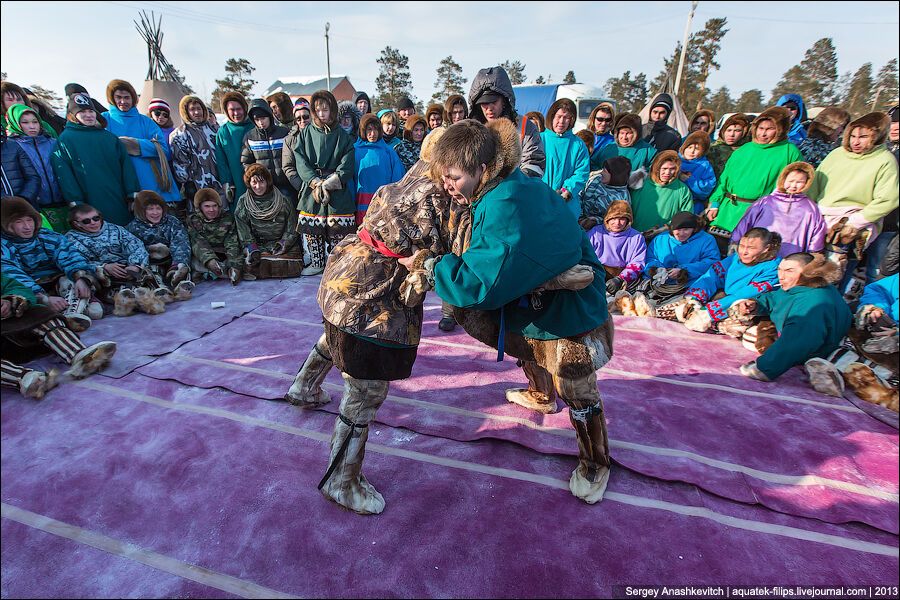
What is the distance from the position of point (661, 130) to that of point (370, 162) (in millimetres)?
3637

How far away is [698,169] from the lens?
4.59 metres

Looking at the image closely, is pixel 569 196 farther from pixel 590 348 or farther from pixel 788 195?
pixel 590 348

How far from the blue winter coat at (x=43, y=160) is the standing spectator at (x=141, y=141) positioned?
61 centimetres

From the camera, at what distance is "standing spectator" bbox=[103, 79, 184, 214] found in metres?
4.45

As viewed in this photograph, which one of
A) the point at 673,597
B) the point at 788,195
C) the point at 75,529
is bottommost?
the point at 673,597

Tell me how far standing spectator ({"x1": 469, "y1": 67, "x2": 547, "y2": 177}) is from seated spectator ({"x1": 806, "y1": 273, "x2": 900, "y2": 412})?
223 cm

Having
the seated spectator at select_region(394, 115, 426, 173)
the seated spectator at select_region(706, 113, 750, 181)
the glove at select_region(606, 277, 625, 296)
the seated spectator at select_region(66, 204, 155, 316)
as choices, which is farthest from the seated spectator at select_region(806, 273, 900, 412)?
the seated spectator at select_region(66, 204, 155, 316)

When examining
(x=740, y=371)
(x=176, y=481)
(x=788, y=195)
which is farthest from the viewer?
(x=788, y=195)

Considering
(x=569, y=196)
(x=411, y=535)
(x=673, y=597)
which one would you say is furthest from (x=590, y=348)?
(x=569, y=196)

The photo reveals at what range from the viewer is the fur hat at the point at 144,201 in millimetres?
4230

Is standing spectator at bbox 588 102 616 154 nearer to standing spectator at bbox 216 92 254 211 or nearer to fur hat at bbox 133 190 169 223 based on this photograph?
standing spectator at bbox 216 92 254 211

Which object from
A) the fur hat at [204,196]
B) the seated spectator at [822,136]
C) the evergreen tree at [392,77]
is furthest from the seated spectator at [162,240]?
the evergreen tree at [392,77]

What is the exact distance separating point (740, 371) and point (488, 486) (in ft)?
7.02

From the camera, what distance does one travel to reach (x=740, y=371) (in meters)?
2.87
